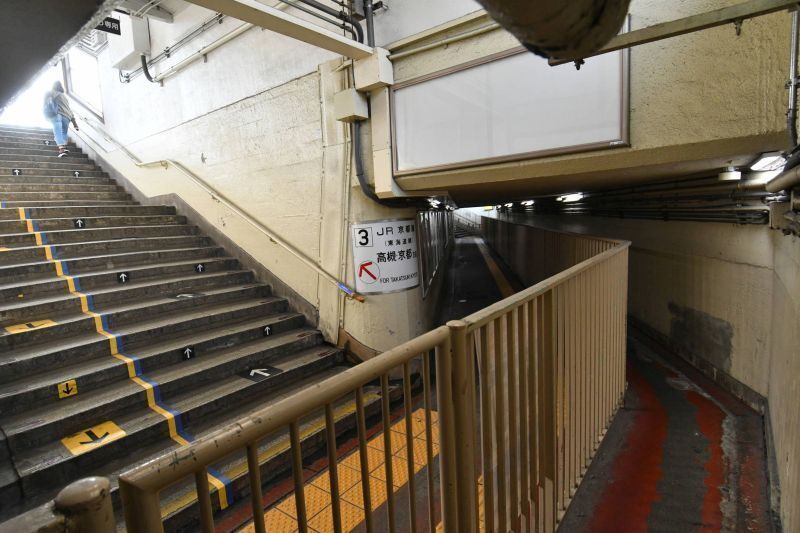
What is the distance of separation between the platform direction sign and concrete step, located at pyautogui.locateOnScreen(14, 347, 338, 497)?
3.84ft

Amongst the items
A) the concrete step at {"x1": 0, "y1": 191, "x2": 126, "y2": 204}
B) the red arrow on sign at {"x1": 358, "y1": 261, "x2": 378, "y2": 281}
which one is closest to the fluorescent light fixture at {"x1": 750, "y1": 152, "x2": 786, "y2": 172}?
the red arrow on sign at {"x1": 358, "y1": 261, "x2": 378, "y2": 281}

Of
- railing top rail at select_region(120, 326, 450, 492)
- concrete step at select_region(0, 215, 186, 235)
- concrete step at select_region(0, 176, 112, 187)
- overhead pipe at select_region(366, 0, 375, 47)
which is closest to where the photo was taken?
railing top rail at select_region(120, 326, 450, 492)

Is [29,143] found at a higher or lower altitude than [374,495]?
higher

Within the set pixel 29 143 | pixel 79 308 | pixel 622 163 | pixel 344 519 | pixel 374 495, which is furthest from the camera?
pixel 29 143

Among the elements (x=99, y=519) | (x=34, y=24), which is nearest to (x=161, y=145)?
(x=34, y=24)

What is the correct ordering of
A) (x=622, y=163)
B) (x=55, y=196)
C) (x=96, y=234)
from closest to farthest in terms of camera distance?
(x=622, y=163)
(x=96, y=234)
(x=55, y=196)

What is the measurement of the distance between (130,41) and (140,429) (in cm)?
656

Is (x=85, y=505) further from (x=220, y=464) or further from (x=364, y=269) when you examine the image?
(x=364, y=269)

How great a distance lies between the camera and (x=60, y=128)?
861 cm

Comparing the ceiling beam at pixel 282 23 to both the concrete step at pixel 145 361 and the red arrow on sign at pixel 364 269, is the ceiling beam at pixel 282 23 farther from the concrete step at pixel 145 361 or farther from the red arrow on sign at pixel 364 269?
the concrete step at pixel 145 361

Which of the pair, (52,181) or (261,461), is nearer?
(261,461)

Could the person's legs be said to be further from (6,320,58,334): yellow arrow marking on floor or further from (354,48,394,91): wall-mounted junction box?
(354,48,394,91): wall-mounted junction box

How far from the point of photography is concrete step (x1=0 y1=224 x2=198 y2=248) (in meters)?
5.23

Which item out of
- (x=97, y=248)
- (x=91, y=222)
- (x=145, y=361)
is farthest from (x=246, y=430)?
(x=91, y=222)
